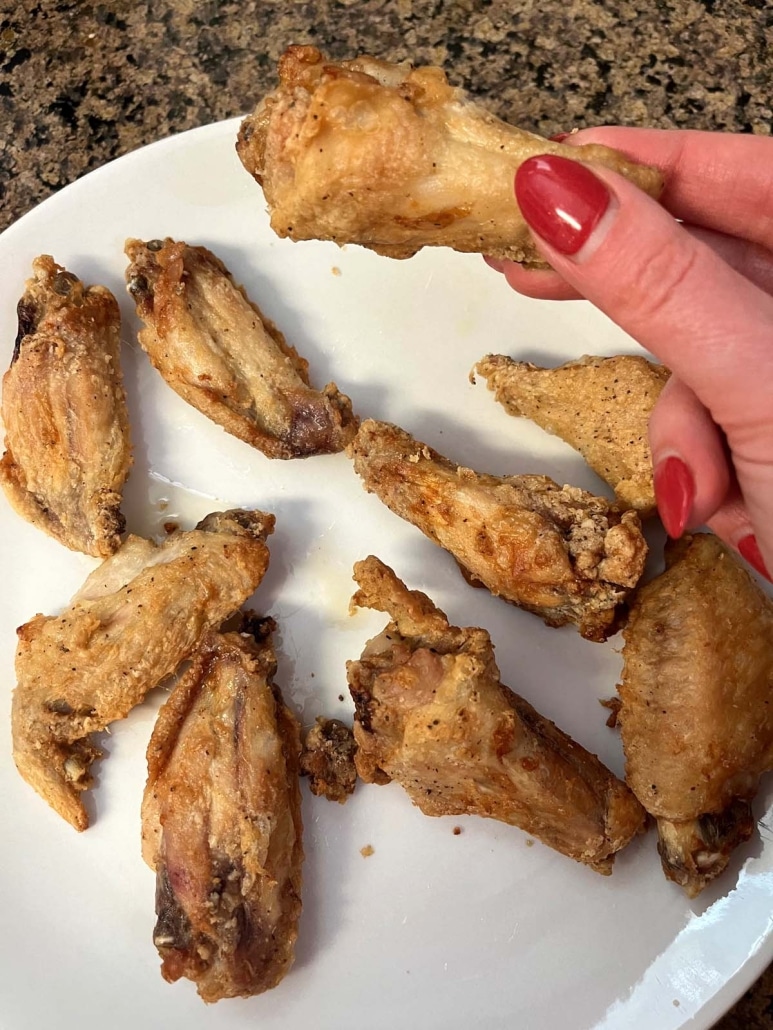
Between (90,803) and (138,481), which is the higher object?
(138,481)

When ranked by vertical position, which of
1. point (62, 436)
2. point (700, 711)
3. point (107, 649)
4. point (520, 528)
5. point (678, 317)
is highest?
point (678, 317)

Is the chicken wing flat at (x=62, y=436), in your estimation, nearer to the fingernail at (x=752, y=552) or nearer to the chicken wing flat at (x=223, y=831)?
the chicken wing flat at (x=223, y=831)

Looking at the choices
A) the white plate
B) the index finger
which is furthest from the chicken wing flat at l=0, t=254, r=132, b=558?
the index finger

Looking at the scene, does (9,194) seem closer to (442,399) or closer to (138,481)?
(138,481)

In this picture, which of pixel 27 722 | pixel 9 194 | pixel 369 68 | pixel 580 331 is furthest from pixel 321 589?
pixel 9 194

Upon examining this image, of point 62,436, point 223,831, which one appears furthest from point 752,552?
point 62,436

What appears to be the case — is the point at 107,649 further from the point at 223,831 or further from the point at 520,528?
the point at 520,528

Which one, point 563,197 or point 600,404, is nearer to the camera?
point 563,197
